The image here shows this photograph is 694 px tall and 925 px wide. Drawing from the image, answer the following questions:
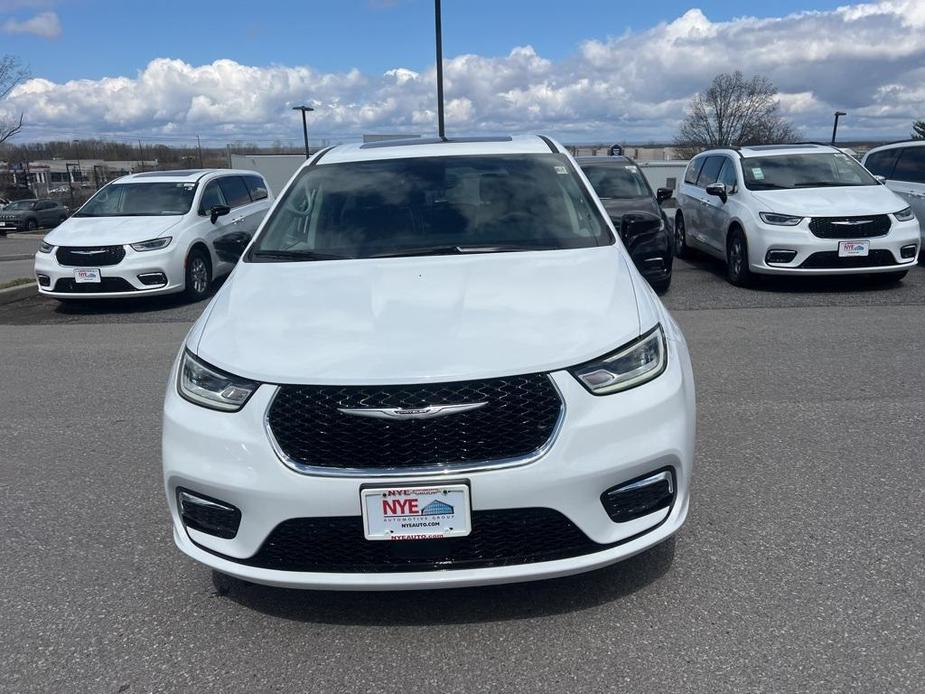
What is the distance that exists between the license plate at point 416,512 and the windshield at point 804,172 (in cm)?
868

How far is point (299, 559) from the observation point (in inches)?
103

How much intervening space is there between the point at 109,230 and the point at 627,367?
9086mm

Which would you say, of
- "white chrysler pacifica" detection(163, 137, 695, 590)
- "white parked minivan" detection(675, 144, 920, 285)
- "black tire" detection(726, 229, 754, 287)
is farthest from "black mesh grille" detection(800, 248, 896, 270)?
"white chrysler pacifica" detection(163, 137, 695, 590)

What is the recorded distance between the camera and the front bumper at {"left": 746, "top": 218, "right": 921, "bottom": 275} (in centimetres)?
894

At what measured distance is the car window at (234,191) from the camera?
38.5 ft

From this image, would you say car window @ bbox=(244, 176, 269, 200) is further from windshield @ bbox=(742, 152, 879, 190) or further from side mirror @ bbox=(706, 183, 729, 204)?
windshield @ bbox=(742, 152, 879, 190)

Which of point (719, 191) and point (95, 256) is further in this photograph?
point (719, 191)

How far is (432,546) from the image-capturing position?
101 inches

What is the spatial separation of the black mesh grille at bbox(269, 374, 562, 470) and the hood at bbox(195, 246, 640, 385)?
5 centimetres

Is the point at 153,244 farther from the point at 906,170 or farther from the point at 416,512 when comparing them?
the point at 906,170

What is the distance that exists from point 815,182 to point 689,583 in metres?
8.22

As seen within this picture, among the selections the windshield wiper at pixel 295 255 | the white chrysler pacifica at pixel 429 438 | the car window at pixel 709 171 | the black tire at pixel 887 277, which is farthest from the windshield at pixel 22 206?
the white chrysler pacifica at pixel 429 438

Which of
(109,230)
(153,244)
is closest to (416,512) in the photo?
(153,244)

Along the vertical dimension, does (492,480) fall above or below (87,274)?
above
